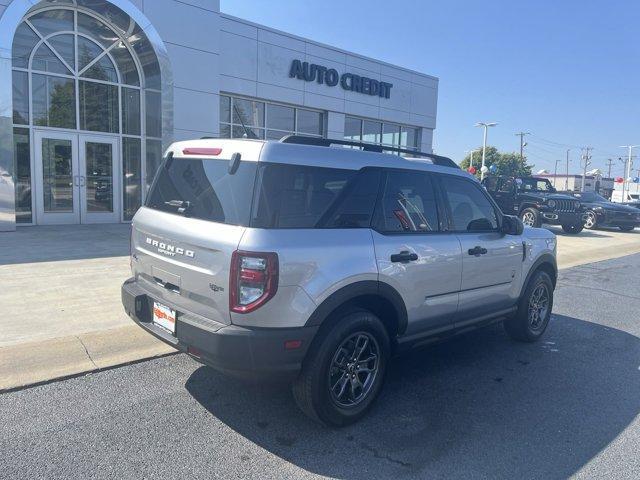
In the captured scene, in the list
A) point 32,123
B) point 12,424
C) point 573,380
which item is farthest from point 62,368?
point 32,123

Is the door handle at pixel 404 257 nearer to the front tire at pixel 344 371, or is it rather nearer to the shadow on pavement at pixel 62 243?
the front tire at pixel 344 371

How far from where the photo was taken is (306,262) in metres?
3.12

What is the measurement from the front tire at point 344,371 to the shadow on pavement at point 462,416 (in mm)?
153

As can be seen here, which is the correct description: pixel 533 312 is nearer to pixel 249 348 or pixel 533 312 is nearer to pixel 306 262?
pixel 306 262

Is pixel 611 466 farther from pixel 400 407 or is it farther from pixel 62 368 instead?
pixel 62 368

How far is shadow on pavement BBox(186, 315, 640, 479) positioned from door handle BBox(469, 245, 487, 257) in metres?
1.08

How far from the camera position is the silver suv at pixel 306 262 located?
120 inches

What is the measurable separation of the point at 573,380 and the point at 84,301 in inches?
207

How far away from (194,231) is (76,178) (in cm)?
1153

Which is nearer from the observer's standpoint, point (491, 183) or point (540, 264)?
point (540, 264)

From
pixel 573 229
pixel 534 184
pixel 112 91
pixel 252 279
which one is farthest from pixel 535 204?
pixel 252 279

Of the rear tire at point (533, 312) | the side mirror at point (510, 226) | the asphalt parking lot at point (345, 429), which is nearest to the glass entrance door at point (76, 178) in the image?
the asphalt parking lot at point (345, 429)

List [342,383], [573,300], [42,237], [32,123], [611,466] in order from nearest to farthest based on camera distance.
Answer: [611,466], [342,383], [573,300], [42,237], [32,123]

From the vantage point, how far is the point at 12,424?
3301 mm
